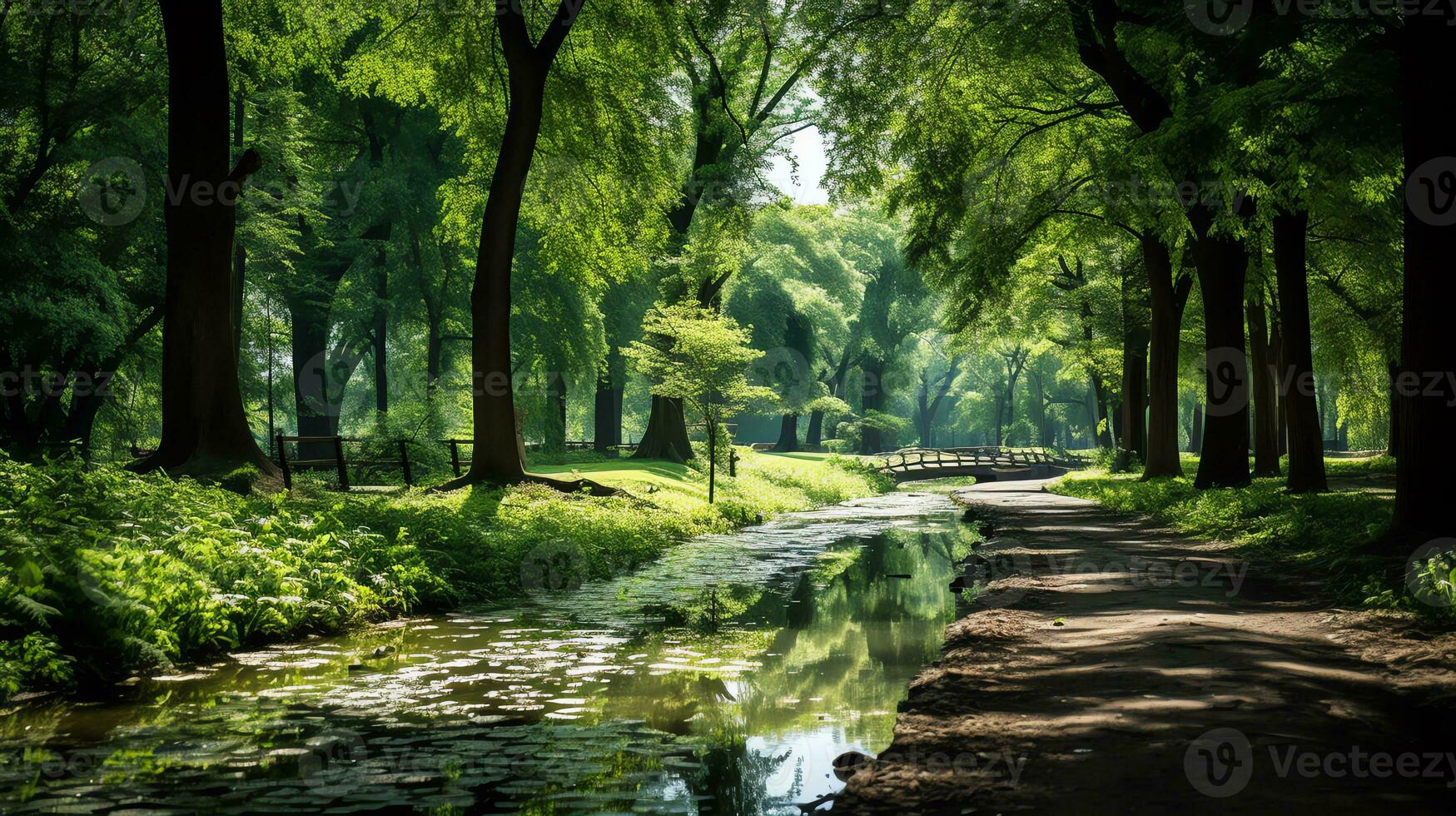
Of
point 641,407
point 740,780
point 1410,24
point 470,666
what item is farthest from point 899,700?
point 641,407

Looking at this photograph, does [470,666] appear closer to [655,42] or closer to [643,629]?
[643,629]

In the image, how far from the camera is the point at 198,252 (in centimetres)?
1449

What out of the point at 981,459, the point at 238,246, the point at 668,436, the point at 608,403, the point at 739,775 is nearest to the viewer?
the point at 739,775

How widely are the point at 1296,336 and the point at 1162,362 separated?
993cm

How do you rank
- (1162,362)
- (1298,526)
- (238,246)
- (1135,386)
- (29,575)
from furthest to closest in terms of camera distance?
(1135,386) < (1162,362) < (238,246) < (1298,526) < (29,575)

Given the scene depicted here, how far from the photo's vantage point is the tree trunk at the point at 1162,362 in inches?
1089

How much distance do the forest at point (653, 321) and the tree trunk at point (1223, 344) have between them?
95 millimetres

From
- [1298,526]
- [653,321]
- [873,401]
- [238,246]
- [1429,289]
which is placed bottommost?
[1298,526]

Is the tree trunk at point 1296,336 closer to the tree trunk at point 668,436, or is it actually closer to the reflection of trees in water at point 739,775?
the reflection of trees in water at point 739,775

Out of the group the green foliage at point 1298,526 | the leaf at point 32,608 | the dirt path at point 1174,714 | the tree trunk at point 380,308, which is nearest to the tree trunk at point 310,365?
the tree trunk at point 380,308

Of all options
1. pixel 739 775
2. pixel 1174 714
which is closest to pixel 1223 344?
pixel 1174 714

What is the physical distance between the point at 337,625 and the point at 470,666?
7.25 feet

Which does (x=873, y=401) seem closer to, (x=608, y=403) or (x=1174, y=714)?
(x=608, y=403)

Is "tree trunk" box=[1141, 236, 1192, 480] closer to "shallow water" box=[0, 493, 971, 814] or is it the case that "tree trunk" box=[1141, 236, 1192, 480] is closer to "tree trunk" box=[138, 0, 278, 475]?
"shallow water" box=[0, 493, 971, 814]
